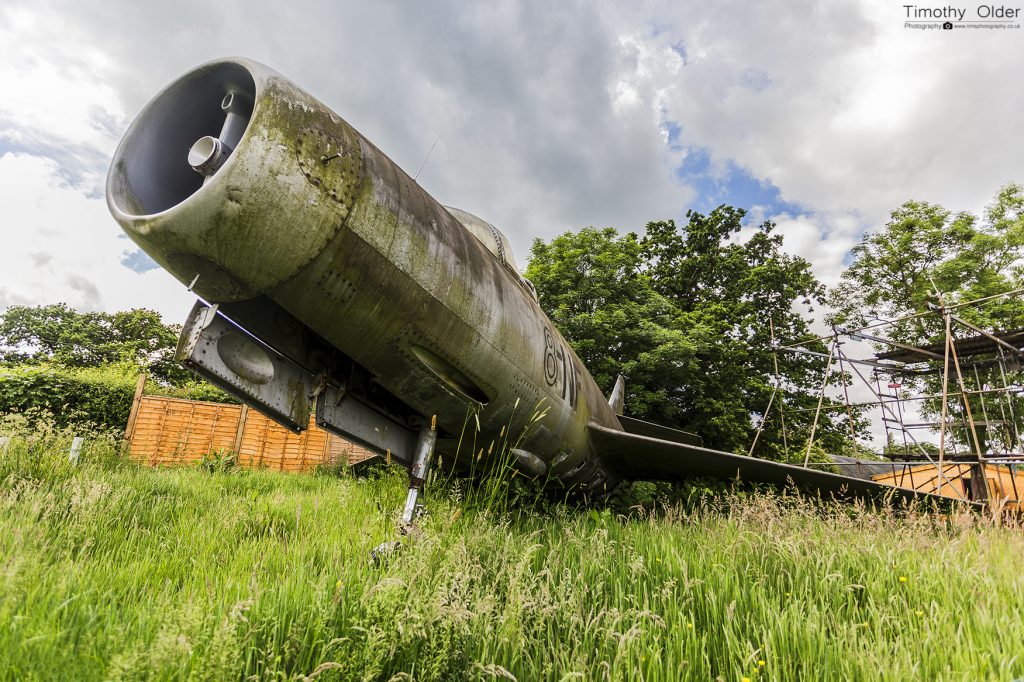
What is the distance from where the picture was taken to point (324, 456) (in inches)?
446

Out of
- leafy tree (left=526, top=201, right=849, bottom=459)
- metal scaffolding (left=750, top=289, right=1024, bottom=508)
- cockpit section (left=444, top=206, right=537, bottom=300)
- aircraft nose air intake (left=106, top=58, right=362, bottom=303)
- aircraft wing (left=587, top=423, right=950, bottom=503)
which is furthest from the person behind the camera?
leafy tree (left=526, top=201, right=849, bottom=459)

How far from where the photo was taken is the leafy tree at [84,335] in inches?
1109

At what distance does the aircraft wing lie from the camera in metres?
4.40

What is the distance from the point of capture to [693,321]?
49.4 feet

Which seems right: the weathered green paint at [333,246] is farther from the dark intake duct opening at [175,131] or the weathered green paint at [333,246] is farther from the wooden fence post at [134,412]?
the wooden fence post at [134,412]

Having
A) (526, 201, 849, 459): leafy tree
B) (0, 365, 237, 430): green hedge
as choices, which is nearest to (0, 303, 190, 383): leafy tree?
(0, 365, 237, 430): green hedge

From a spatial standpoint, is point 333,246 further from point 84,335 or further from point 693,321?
point 84,335

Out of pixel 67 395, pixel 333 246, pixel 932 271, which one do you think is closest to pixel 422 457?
pixel 333 246

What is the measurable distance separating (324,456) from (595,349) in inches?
312

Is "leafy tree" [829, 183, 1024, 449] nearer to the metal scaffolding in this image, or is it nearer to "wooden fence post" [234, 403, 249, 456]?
the metal scaffolding

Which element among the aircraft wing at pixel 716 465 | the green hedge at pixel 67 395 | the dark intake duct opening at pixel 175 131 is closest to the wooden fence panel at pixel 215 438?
the green hedge at pixel 67 395

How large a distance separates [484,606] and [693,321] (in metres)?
15.0

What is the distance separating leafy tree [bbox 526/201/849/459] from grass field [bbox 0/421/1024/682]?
10.2 m

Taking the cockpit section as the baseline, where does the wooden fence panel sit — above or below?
below
